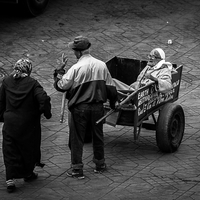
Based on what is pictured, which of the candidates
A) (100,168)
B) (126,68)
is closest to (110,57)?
(126,68)

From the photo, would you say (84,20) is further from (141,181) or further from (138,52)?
(141,181)

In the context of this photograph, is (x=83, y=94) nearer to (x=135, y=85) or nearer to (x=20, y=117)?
(x=20, y=117)

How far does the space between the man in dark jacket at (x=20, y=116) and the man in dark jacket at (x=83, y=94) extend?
14.2 inches

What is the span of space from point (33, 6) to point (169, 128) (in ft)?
20.2

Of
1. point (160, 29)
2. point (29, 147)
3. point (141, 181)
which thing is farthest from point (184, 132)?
point (160, 29)

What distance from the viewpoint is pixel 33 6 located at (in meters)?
15.1

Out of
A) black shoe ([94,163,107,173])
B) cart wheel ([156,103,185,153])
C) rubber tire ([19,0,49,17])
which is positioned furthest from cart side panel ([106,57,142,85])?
rubber tire ([19,0,49,17])

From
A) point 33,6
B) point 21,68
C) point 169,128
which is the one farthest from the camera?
point 33,6

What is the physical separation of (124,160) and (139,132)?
439mm

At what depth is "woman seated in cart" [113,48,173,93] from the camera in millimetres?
9727

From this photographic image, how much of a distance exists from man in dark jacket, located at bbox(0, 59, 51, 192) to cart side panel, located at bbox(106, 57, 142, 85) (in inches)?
84.1

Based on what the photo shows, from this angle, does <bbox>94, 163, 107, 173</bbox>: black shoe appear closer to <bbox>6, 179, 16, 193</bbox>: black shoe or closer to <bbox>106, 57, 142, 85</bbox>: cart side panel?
<bbox>6, 179, 16, 193</bbox>: black shoe

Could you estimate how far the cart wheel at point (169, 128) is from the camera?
9.78 metres

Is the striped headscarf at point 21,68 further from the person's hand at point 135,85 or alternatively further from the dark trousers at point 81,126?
the person's hand at point 135,85
